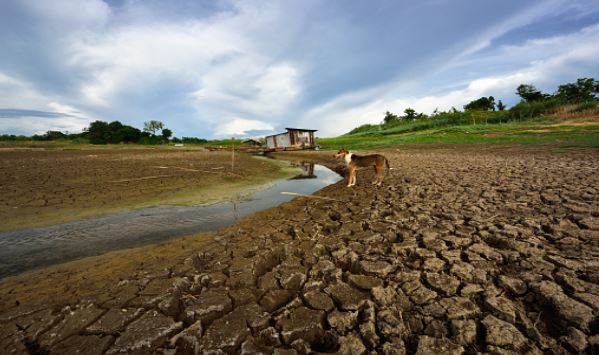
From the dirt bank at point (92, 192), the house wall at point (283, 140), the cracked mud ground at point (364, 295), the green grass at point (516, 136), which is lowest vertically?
the cracked mud ground at point (364, 295)

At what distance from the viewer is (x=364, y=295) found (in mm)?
2574

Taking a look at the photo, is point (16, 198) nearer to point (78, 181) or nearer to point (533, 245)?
point (78, 181)

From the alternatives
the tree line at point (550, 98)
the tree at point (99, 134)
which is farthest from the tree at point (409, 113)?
the tree at point (99, 134)

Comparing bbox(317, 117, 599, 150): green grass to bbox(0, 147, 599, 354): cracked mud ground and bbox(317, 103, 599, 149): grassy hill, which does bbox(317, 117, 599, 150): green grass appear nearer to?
bbox(317, 103, 599, 149): grassy hill

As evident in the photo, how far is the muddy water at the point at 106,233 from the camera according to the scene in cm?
438

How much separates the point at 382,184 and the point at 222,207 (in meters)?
5.37

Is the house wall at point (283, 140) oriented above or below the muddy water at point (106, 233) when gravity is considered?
above

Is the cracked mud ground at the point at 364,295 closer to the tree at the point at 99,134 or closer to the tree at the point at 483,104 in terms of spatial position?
the tree at the point at 483,104

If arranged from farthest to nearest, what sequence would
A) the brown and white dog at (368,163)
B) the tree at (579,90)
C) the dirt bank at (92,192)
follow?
1. the tree at (579,90)
2. the brown and white dog at (368,163)
3. the dirt bank at (92,192)

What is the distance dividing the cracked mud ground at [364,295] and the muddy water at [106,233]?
1.05 metres

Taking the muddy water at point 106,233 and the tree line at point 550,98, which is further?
the tree line at point 550,98

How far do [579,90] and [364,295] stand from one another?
246ft

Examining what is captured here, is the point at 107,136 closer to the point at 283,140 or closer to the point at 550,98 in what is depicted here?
the point at 283,140

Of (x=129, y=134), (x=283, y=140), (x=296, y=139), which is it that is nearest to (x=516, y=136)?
(x=296, y=139)
